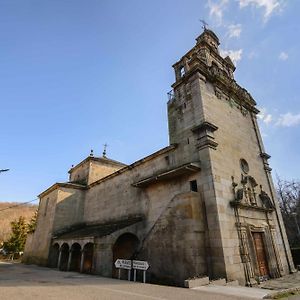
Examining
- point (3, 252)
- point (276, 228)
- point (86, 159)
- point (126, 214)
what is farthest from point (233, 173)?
point (3, 252)

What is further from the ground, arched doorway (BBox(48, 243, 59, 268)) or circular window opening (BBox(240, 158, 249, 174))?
circular window opening (BBox(240, 158, 249, 174))

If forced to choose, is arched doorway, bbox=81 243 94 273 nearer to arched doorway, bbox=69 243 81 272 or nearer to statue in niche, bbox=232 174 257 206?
arched doorway, bbox=69 243 81 272

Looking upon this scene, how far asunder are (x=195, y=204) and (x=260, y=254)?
5584mm

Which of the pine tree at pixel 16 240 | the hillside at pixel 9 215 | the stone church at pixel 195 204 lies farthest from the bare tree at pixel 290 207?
the hillside at pixel 9 215

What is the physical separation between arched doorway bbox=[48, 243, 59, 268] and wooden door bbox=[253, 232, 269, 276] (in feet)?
53.2

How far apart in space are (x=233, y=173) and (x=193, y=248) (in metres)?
5.67

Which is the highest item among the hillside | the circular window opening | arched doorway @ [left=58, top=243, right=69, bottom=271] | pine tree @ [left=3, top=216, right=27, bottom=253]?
the hillside

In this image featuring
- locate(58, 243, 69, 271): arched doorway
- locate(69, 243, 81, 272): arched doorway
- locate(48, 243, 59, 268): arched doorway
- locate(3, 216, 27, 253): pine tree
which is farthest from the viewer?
locate(3, 216, 27, 253): pine tree

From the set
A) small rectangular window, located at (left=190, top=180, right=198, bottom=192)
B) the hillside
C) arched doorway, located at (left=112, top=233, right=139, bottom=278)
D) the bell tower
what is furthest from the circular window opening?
the hillside

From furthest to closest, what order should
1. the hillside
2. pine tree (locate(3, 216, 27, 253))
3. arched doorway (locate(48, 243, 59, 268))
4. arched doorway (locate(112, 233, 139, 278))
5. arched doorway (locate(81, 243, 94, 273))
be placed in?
the hillside → pine tree (locate(3, 216, 27, 253)) → arched doorway (locate(48, 243, 59, 268)) → arched doorway (locate(81, 243, 94, 273)) → arched doorway (locate(112, 233, 139, 278))

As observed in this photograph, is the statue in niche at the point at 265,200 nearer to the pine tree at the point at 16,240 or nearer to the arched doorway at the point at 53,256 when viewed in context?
the arched doorway at the point at 53,256

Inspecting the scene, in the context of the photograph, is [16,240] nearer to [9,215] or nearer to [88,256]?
[88,256]

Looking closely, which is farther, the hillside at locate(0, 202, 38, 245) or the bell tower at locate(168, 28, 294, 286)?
the hillside at locate(0, 202, 38, 245)

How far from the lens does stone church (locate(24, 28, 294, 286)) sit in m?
10.8
